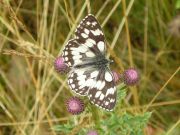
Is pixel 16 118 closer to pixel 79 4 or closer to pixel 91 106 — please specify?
pixel 79 4

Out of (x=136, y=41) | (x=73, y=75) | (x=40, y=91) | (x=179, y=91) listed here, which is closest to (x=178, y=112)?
(x=179, y=91)

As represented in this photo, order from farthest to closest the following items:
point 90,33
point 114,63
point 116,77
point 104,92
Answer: point 114,63, point 116,77, point 90,33, point 104,92

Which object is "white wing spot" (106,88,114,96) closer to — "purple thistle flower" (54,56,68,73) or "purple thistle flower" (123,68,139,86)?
"purple thistle flower" (123,68,139,86)

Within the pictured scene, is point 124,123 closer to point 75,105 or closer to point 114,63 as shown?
point 75,105

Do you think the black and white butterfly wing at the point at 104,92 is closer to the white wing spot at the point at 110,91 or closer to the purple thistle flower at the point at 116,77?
the white wing spot at the point at 110,91

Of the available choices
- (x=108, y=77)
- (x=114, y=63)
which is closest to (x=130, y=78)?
(x=108, y=77)

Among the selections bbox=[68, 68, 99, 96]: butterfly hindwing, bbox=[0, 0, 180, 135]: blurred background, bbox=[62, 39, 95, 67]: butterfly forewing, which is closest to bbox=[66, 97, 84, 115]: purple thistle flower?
bbox=[68, 68, 99, 96]: butterfly hindwing
